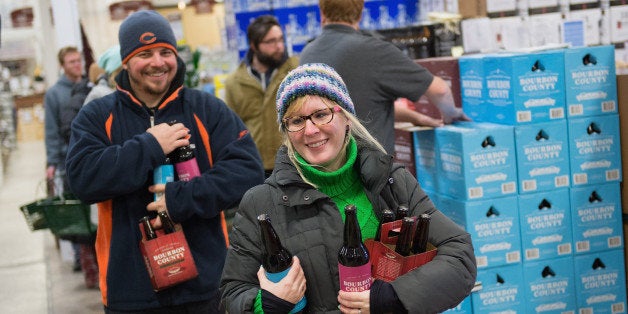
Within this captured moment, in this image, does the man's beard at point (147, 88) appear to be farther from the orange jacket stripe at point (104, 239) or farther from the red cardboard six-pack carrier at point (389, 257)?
the red cardboard six-pack carrier at point (389, 257)

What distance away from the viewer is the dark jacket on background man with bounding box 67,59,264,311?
294cm

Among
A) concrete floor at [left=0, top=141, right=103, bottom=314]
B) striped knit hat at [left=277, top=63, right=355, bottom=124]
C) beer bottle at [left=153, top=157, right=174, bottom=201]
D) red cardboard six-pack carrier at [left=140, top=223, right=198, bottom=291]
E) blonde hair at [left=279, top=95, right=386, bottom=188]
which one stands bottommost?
concrete floor at [left=0, top=141, right=103, bottom=314]

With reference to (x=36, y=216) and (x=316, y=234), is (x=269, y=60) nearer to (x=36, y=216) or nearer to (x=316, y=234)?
(x=36, y=216)

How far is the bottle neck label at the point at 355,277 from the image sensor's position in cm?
206

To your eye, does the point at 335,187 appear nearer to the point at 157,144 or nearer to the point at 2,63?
the point at 157,144

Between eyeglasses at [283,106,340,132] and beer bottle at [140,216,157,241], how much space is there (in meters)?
0.90

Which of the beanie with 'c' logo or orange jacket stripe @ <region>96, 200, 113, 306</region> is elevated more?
the beanie with 'c' logo

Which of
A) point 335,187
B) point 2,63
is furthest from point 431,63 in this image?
point 2,63

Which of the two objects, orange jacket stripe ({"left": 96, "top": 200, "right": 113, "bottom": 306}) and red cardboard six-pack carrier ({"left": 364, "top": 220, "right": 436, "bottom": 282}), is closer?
red cardboard six-pack carrier ({"left": 364, "top": 220, "right": 436, "bottom": 282})

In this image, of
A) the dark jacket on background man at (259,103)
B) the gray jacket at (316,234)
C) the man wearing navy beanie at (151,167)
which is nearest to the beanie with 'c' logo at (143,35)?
the man wearing navy beanie at (151,167)

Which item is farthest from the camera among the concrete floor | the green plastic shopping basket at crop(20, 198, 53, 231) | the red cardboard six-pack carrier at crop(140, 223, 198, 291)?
the concrete floor

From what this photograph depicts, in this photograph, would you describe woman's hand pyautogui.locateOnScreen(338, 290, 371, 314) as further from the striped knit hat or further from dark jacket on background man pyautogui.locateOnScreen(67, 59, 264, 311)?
dark jacket on background man pyautogui.locateOnScreen(67, 59, 264, 311)

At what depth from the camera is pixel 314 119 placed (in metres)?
2.30

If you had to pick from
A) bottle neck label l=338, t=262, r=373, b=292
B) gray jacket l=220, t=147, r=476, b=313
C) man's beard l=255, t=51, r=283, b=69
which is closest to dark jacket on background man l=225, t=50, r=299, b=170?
man's beard l=255, t=51, r=283, b=69
